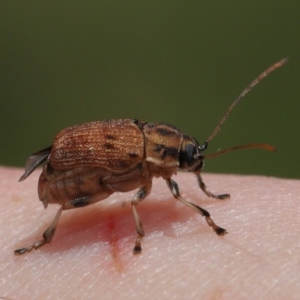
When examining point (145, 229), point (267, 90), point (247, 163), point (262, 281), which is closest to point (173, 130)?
point (145, 229)

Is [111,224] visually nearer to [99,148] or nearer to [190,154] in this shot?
[99,148]

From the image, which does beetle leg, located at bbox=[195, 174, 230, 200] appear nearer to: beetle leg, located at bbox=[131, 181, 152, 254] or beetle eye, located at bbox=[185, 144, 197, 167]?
beetle eye, located at bbox=[185, 144, 197, 167]

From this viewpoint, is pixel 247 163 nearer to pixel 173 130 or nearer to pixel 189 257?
pixel 173 130

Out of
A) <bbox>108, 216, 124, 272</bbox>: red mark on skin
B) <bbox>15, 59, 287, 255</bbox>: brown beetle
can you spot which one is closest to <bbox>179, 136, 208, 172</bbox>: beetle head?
<bbox>15, 59, 287, 255</bbox>: brown beetle

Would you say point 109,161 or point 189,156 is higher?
point 189,156

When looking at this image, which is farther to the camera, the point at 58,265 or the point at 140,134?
the point at 140,134

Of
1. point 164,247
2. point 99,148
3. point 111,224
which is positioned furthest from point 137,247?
point 99,148
